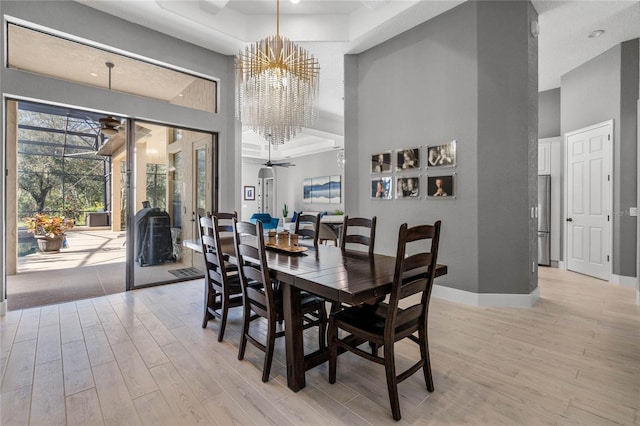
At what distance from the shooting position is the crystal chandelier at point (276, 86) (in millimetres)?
3393

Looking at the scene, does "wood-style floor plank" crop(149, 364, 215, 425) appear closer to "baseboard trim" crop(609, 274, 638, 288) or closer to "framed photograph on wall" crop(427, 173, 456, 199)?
"framed photograph on wall" crop(427, 173, 456, 199)

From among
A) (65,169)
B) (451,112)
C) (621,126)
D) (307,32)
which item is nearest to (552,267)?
(621,126)

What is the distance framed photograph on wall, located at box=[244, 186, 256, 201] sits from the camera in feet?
39.9

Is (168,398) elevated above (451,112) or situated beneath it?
situated beneath

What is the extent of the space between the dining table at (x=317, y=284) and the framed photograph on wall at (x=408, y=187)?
192cm

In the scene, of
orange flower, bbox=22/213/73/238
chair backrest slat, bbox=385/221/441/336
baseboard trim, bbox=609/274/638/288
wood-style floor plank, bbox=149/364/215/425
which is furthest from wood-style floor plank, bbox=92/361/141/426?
baseboard trim, bbox=609/274/638/288

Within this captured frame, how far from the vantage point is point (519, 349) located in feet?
8.22

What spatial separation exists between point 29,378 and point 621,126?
710 cm

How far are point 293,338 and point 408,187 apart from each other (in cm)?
286

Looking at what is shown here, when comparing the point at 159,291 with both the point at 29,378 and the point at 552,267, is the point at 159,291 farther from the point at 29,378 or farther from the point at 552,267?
the point at 552,267

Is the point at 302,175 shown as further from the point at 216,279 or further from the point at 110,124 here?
the point at 216,279

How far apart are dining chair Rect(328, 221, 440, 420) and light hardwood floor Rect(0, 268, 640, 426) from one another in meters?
0.21

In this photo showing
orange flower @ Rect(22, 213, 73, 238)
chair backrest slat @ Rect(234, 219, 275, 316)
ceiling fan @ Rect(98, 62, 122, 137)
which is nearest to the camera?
chair backrest slat @ Rect(234, 219, 275, 316)

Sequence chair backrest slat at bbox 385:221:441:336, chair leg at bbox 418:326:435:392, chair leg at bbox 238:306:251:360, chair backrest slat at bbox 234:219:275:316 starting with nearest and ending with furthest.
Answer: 1. chair backrest slat at bbox 385:221:441:336
2. chair leg at bbox 418:326:435:392
3. chair backrest slat at bbox 234:219:275:316
4. chair leg at bbox 238:306:251:360
